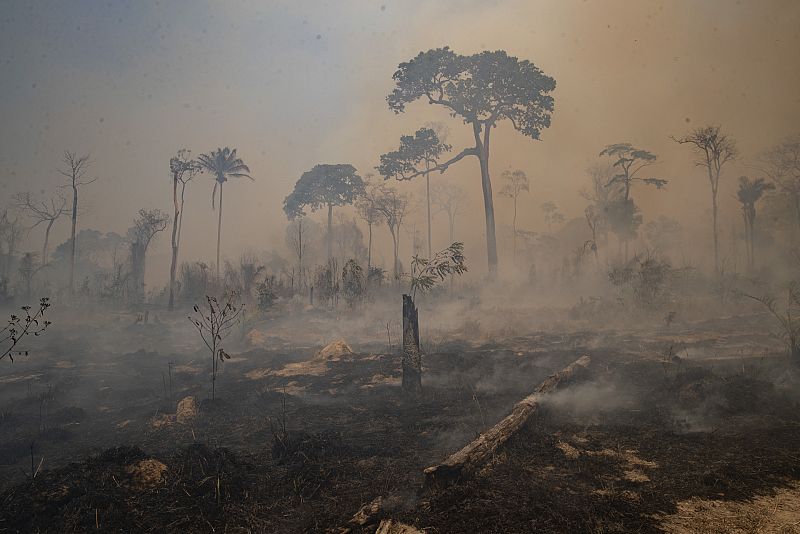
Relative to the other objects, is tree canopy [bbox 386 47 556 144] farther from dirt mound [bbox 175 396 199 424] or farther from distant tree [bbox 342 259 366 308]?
dirt mound [bbox 175 396 199 424]

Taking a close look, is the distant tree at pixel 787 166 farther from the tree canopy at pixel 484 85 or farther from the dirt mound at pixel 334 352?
the dirt mound at pixel 334 352

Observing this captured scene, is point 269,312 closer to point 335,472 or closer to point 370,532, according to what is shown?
point 335,472

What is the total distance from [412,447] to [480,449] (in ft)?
5.41

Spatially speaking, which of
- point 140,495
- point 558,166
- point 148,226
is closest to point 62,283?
point 148,226

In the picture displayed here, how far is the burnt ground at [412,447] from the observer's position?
4891 millimetres

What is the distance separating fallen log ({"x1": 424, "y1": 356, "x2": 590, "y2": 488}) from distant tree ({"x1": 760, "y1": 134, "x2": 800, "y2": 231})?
39.8 m

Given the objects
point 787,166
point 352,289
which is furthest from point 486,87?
point 787,166

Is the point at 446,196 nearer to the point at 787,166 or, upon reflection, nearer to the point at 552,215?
the point at 552,215

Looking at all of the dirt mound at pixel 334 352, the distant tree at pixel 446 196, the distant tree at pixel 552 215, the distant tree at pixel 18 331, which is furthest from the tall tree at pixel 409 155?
the distant tree at pixel 446 196

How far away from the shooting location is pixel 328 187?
1753 inches

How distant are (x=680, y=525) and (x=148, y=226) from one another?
122 feet

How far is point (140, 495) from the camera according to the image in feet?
17.9

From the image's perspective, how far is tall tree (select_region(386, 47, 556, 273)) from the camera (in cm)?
2930

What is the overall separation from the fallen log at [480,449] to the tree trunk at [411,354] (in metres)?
3.05
